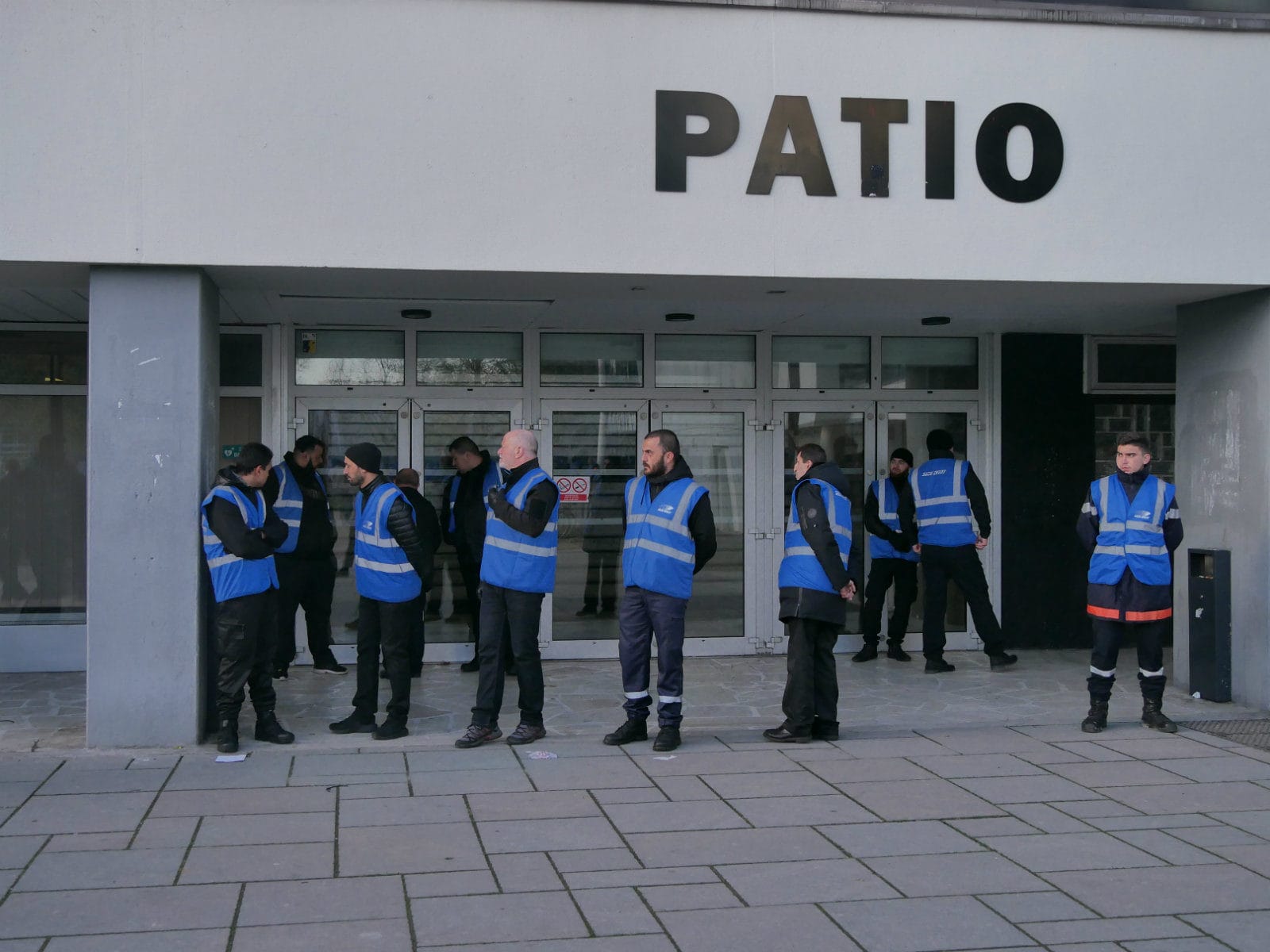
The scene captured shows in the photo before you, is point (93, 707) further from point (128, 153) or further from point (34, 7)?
point (34, 7)

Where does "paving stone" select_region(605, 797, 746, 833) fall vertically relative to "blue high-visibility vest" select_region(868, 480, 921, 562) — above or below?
below

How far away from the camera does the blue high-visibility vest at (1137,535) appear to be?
7.75 metres

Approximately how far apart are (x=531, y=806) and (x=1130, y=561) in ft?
12.7

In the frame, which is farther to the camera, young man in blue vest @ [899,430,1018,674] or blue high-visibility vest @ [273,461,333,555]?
young man in blue vest @ [899,430,1018,674]

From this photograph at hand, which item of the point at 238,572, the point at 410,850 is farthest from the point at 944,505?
the point at 410,850

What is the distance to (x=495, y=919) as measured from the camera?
4723mm

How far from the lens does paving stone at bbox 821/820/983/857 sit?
220 inches

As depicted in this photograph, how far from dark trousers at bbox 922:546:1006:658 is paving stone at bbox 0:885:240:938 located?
6493mm

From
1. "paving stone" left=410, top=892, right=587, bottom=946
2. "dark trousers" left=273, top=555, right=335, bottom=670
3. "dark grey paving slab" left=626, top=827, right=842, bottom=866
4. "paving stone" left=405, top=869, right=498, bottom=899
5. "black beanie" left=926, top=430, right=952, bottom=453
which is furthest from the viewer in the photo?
"black beanie" left=926, top=430, right=952, bottom=453

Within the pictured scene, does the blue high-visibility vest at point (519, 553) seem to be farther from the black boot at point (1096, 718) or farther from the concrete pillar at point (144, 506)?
the black boot at point (1096, 718)

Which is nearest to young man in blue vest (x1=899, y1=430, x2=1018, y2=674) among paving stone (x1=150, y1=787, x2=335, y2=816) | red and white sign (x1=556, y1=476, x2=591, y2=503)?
red and white sign (x1=556, y1=476, x2=591, y2=503)

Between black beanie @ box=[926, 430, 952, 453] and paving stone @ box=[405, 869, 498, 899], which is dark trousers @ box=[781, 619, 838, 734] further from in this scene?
black beanie @ box=[926, 430, 952, 453]

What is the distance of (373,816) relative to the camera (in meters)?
6.07

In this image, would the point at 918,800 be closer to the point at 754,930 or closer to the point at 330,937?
the point at 754,930
